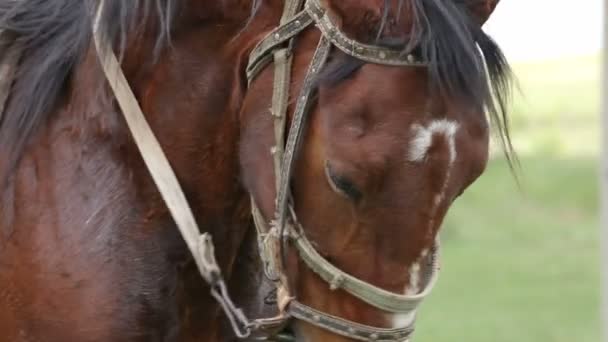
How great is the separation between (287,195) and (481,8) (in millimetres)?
562

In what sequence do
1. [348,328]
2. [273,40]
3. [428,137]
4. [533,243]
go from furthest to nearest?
[533,243], [273,40], [348,328], [428,137]

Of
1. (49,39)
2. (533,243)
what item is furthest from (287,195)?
(533,243)

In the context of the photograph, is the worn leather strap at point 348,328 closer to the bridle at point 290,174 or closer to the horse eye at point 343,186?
the bridle at point 290,174

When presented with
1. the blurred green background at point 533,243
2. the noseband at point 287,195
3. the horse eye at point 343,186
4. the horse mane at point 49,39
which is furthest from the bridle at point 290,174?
the blurred green background at point 533,243

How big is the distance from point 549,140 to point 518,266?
627 cm

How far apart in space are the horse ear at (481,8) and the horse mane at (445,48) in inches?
0.6

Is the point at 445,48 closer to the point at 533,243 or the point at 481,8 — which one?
the point at 481,8

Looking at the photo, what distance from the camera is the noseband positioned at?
2.78 m

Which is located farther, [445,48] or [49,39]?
[49,39]

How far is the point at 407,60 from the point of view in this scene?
2.75 metres

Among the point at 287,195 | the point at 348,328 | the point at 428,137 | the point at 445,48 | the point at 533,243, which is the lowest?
the point at 533,243

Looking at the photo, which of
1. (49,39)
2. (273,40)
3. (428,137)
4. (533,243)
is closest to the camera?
(428,137)

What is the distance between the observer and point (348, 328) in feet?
9.18

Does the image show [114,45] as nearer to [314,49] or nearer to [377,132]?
[314,49]
